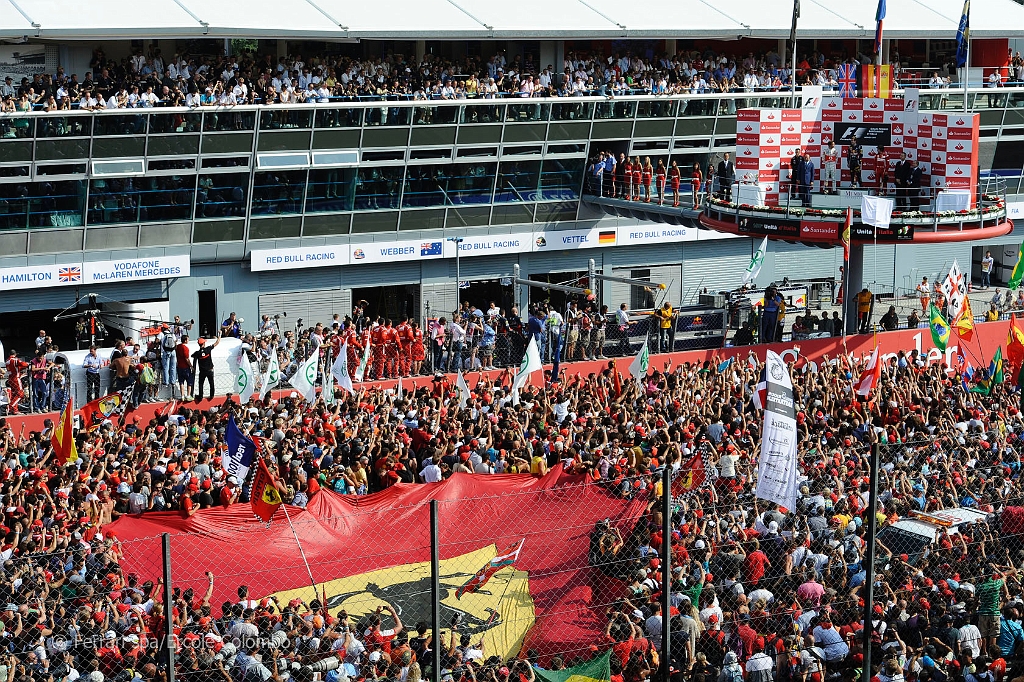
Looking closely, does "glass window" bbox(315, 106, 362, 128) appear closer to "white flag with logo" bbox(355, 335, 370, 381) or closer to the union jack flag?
"white flag with logo" bbox(355, 335, 370, 381)

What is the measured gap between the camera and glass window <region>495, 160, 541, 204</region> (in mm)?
43156

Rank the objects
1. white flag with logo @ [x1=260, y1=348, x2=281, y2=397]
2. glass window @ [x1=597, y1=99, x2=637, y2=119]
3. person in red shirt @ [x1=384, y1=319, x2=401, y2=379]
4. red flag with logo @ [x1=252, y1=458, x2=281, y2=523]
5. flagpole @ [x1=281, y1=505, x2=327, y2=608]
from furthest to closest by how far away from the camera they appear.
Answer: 1. glass window @ [x1=597, y1=99, x2=637, y2=119]
2. person in red shirt @ [x1=384, y1=319, x2=401, y2=379]
3. white flag with logo @ [x1=260, y1=348, x2=281, y2=397]
4. red flag with logo @ [x1=252, y1=458, x2=281, y2=523]
5. flagpole @ [x1=281, y1=505, x2=327, y2=608]

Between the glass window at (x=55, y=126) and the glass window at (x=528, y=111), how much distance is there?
452 inches

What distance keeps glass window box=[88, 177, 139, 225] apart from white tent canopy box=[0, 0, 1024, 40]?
3531 mm

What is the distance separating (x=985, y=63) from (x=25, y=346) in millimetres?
32887

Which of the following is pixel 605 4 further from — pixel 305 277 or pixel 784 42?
pixel 305 277

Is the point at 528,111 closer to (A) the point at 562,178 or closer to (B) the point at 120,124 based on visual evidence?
(A) the point at 562,178

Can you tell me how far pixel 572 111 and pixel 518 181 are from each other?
97.9 inches

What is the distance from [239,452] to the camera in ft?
70.6

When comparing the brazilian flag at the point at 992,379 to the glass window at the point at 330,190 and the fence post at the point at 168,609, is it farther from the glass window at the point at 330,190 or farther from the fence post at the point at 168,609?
the fence post at the point at 168,609

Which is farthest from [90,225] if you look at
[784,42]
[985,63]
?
[985,63]

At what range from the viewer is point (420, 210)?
42.0 m

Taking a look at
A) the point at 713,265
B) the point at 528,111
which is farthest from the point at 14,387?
the point at 713,265

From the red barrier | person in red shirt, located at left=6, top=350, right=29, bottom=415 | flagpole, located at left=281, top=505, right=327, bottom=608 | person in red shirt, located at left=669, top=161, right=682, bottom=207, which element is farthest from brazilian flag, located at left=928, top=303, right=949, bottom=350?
person in red shirt, located at left=6, top=350, right=29, bottom=415
